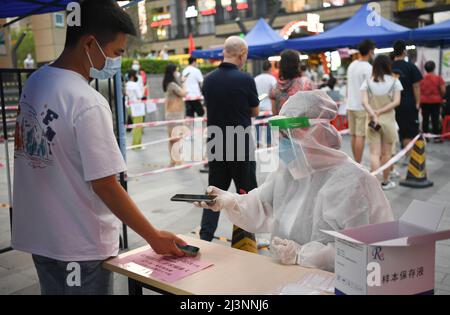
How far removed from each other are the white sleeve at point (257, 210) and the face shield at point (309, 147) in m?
0.29

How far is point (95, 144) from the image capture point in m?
1.53

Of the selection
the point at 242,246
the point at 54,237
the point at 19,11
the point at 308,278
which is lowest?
the point at 242,246

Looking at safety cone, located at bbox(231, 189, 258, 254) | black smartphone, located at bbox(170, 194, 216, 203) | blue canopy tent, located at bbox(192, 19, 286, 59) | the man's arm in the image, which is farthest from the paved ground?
blue canopy tent, located at bbox(192, 19, 286, 59)

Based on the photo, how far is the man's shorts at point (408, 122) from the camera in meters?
6.21

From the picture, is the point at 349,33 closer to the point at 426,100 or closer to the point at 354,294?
the point at 426,100

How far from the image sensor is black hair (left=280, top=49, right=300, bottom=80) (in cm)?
475

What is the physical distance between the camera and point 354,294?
1380mm

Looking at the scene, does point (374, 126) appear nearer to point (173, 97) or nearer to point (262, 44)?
point (173, 97)

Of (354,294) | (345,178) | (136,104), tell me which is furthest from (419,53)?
(354,294)

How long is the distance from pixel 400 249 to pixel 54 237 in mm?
1148

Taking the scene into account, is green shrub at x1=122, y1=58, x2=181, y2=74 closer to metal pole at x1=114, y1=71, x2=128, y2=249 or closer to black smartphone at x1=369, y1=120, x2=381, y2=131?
black smartphone at x1=369, y1=120, x2=381, y2=131

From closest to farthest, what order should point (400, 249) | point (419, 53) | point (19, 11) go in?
point (400, 249)
point (19, 11)
point (419, 53)

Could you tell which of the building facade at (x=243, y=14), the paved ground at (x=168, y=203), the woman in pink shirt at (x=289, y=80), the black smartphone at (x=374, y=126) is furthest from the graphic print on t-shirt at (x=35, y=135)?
the black smartphone at (x=374, y=126)

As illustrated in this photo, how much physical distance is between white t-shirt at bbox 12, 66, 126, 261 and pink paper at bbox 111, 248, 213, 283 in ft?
0.50
